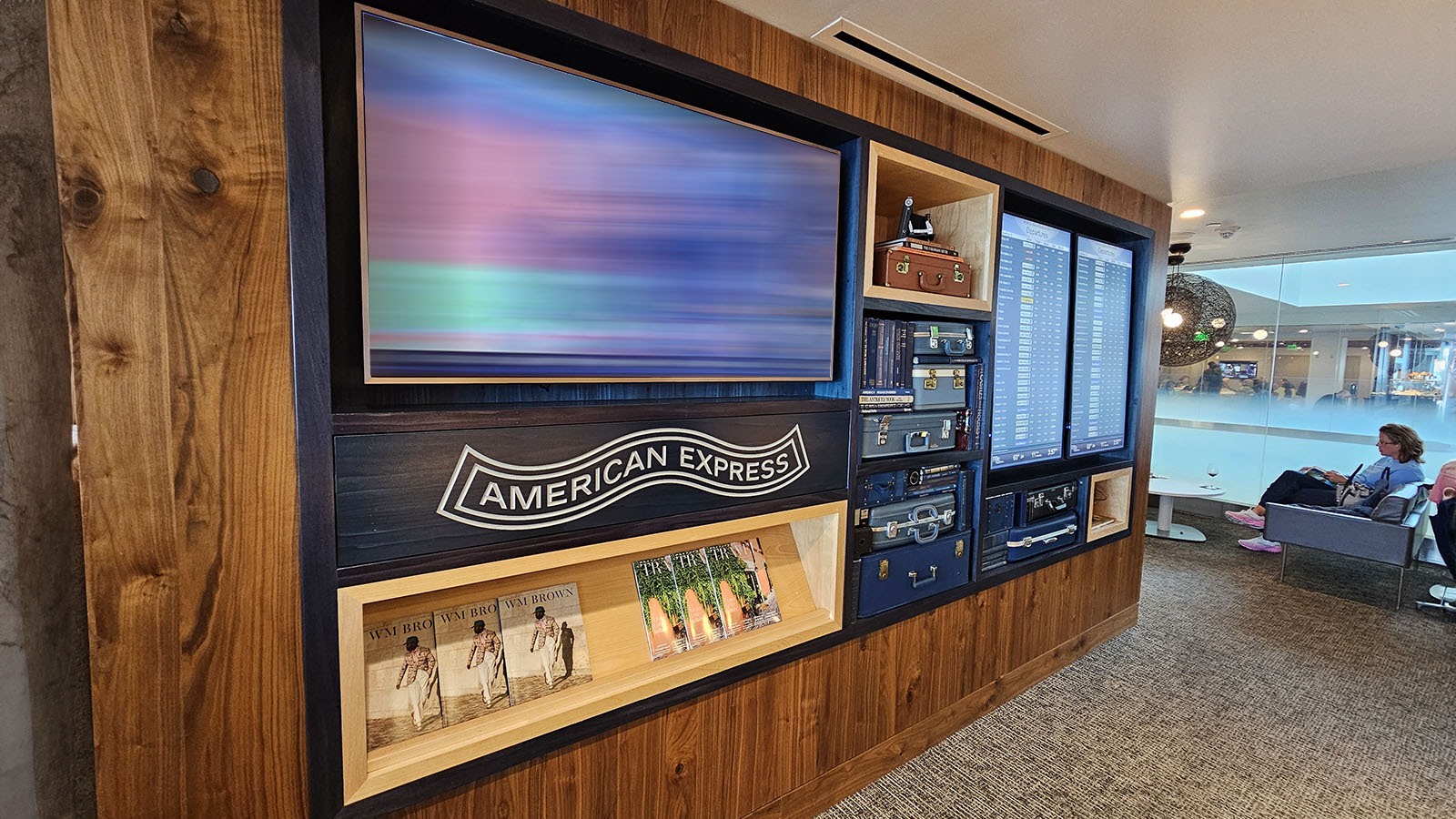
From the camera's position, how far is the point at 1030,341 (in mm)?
2508

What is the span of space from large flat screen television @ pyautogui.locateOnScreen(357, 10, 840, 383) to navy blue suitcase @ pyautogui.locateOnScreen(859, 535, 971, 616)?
712 millimetres

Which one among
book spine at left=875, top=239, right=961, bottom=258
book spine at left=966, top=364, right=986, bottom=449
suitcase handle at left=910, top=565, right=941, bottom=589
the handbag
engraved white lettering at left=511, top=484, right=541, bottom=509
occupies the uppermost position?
book spine at left=875, top=239, right=961, bottom=258

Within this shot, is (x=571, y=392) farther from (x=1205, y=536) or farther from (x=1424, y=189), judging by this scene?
(x=1205, y=536)

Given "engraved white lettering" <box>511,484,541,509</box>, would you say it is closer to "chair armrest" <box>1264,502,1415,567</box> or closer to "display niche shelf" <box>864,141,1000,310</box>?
"display niche shelf" <box>864,141,1000,310</box>

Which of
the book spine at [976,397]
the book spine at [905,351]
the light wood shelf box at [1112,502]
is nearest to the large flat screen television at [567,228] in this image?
the book spine at [905,351]

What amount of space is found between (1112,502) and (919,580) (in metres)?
1.79

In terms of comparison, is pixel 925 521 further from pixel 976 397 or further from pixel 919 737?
pixel 919 737

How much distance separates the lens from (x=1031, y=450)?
8.51 ft

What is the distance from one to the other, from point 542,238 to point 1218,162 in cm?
301

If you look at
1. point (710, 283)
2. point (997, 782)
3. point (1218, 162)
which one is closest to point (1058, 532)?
point (997, 782)

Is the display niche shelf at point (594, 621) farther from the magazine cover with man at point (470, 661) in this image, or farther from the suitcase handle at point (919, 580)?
the suitcase handle at point (919, 580)

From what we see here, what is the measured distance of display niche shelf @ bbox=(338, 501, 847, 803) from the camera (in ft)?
3.63

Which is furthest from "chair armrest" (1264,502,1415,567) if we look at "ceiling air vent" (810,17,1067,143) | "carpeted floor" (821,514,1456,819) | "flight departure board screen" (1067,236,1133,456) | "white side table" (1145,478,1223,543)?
"ceiling air vent" (810,17,1067,143)

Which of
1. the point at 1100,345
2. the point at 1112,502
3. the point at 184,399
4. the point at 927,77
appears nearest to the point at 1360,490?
the point at 1112,502
